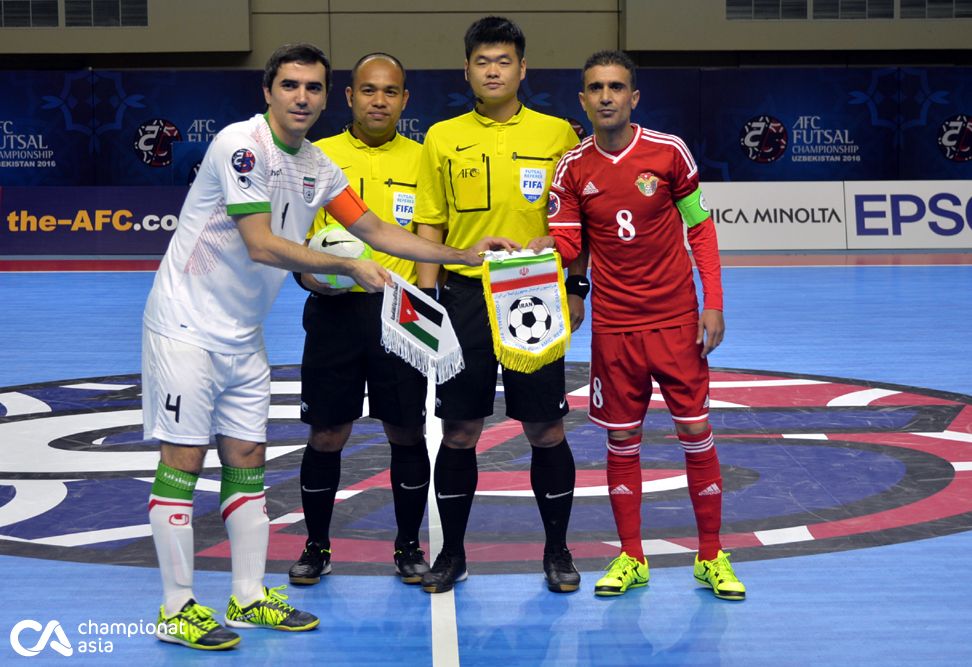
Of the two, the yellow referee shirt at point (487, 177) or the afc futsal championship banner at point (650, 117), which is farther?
the afc futsal championship banner at point (650, 117)

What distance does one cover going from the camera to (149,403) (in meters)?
4.54

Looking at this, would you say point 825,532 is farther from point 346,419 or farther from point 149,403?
point 149,403

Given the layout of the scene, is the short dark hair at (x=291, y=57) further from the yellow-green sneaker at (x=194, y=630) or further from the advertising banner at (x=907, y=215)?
the advertising banner at (x=907, y=215)

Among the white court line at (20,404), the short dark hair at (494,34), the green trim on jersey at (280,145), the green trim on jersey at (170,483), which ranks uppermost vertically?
the short dark hair at (494,34)

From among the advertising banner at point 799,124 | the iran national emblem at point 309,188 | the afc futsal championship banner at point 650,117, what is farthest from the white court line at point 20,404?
the advertising banner at point 799,124

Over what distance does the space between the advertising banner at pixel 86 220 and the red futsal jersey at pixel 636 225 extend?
1531 centimetres

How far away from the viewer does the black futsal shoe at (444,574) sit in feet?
16.7

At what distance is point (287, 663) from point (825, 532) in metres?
2.73

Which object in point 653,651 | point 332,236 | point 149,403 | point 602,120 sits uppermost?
point 602,120

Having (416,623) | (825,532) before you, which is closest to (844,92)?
(825,532)

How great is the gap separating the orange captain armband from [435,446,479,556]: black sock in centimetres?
106

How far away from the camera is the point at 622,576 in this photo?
16.5 feet

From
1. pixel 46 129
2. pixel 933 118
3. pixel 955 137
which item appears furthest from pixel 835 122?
pixel 46 129

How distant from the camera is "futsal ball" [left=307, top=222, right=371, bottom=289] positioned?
16.3ft
